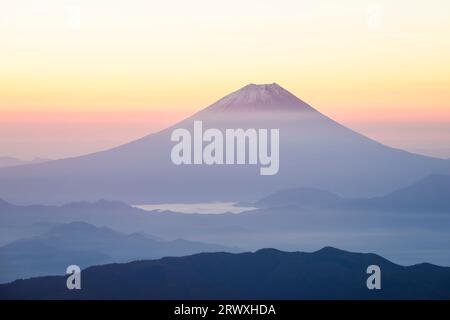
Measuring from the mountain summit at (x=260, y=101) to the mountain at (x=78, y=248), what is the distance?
3.62ft

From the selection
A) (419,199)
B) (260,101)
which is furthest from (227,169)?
(419,199)

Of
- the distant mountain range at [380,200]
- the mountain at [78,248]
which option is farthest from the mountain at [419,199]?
the mountain at [78,248]

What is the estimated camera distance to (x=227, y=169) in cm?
960

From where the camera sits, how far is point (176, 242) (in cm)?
966

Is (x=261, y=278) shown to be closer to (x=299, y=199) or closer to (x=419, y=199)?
(x=299, y=199)

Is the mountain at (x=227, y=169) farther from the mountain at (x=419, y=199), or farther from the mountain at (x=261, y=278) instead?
the mountain at (x=261, y=278)

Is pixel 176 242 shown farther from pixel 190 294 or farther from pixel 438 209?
→ pixel 438 209

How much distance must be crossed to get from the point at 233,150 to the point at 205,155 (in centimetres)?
23

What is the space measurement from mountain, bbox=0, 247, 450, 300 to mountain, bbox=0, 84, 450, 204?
0.52 meters
